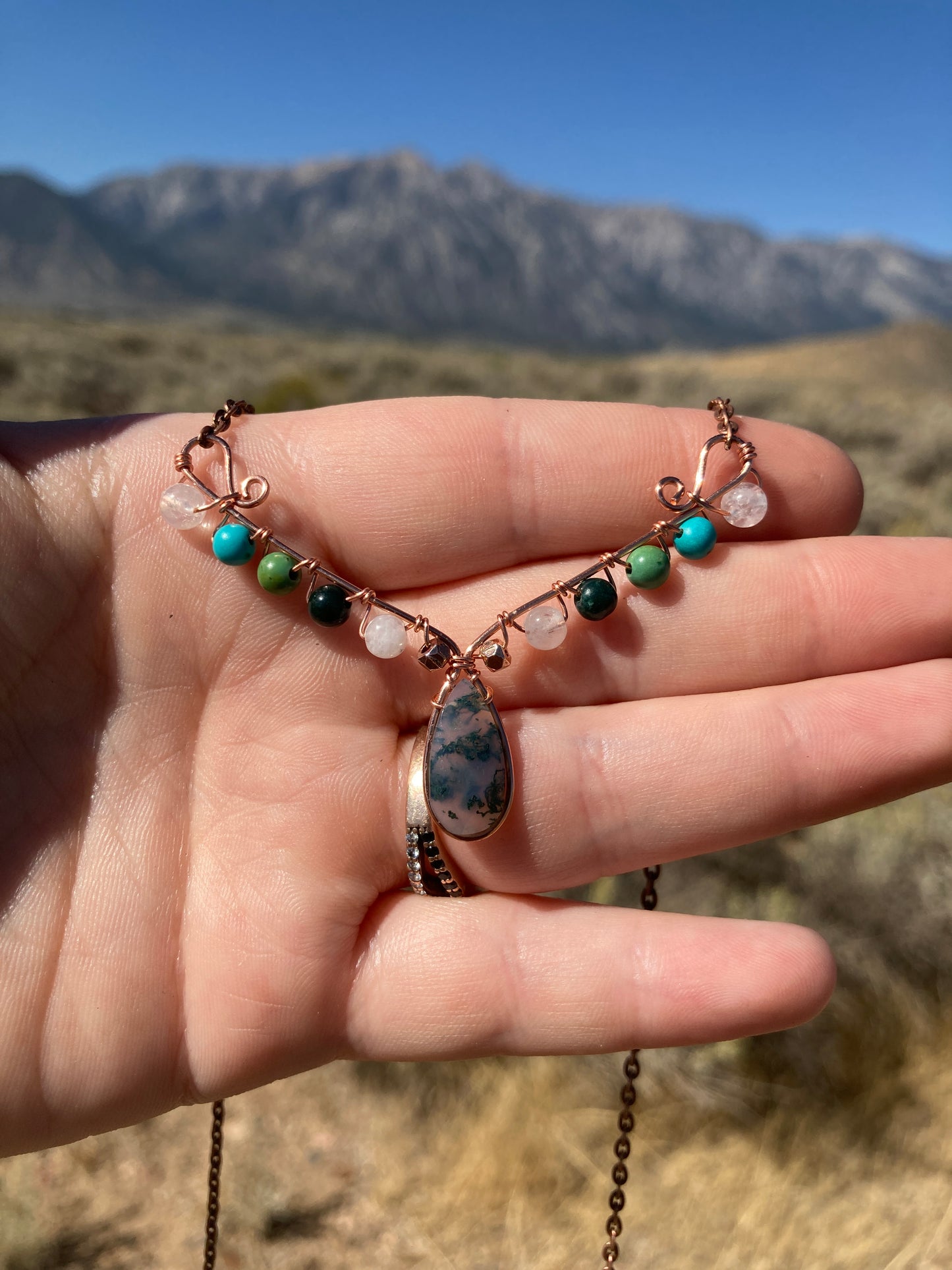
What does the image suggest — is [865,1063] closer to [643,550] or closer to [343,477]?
Result: [643,550]

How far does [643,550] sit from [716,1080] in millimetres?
2241

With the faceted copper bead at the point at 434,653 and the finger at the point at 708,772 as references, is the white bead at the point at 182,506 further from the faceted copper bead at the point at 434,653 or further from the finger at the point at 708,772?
the finger at the point at 708,772

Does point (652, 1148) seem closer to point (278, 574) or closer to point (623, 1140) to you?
point (623, 1140)

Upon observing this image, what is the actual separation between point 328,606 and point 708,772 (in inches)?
39.0

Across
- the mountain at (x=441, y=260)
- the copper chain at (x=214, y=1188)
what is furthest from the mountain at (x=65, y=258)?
the copper chain at (x=214, y=1188)

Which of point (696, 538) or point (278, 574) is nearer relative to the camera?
point (278, 574)

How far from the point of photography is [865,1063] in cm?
310

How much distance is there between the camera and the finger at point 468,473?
1.97 m

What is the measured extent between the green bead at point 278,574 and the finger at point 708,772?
0.60m

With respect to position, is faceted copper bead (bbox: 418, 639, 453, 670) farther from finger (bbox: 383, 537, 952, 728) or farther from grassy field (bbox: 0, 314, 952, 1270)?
grassy field (bbox: 0, 314, 952, 1270)

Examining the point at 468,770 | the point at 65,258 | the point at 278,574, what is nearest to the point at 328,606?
the point at 278,574

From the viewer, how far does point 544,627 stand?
6.56 ft

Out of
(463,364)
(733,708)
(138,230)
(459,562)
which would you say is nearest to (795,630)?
(733,708)

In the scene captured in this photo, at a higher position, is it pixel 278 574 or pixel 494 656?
pixel 278 574
